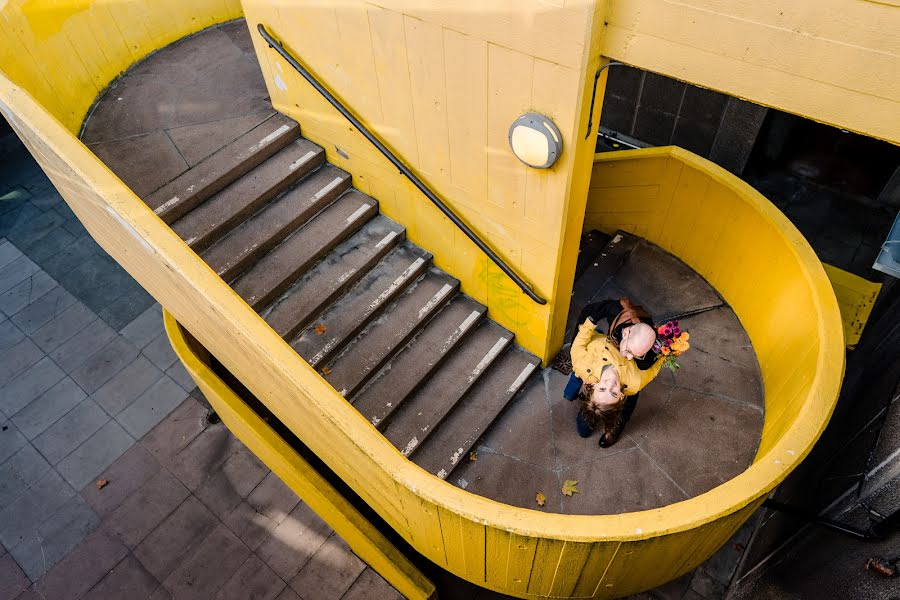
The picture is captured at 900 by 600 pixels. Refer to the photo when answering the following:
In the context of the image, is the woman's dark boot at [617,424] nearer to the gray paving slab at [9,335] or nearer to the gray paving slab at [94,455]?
the gray paving slab at [94,455]

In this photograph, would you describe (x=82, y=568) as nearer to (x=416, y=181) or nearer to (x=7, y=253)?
(x=7, y=253)

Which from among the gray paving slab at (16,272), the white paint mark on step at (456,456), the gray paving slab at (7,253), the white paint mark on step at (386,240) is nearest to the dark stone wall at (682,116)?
the white paint mark on step at (386,240)

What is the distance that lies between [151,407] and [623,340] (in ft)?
20.6

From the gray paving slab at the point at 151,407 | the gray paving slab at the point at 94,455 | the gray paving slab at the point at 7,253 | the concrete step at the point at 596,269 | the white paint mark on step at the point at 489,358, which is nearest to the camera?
the white paint mark on step at the point at 489,358

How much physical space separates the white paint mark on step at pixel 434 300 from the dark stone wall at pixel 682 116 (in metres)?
4.00

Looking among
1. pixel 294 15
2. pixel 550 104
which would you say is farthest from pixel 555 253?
pixel 294 15

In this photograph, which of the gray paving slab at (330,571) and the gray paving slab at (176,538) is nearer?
the gray paving slab at (330,571)

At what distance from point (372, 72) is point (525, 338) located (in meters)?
2.76

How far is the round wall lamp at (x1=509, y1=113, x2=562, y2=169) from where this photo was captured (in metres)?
3.74

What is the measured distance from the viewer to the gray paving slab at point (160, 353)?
795 cm

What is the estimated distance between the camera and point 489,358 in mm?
5520

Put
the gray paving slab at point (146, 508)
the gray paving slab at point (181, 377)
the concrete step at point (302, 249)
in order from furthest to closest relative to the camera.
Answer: the gray paving slab at point (181, 377)
the gray paving slab at point (146, 508)
the concrete step at point (302, 249)

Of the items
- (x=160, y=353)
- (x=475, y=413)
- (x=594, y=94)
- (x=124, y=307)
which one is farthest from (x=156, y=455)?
(x=594, y=94)

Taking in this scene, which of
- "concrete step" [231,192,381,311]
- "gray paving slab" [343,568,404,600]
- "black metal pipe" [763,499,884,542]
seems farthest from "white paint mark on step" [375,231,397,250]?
"black metal pipe" [763,499,884,542]
